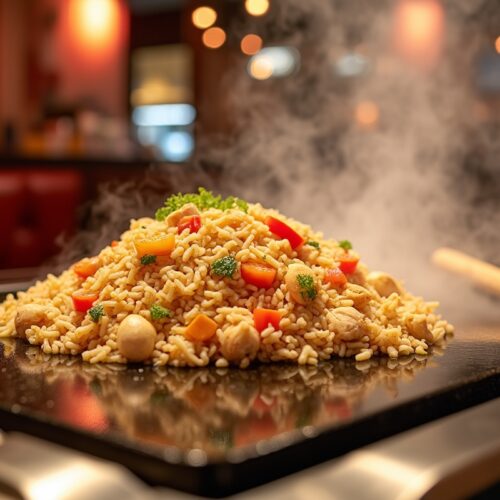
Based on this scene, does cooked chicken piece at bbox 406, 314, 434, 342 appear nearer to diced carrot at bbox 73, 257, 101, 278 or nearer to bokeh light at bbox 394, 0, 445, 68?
diced carrot at bbox 73, 257, 101, 278

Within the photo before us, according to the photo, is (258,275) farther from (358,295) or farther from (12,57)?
(12,57)

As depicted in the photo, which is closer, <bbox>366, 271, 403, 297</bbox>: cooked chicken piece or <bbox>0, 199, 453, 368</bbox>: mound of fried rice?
<bbox>0, 199, 453, 368</bbox>: mound of fried rice

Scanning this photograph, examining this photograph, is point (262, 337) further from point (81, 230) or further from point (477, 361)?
point (81, 230)

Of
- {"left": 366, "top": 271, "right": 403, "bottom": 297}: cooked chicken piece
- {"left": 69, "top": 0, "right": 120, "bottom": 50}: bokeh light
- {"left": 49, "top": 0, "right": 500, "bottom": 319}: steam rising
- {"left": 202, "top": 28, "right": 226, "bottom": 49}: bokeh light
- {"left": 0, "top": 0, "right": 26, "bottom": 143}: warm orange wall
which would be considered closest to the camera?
{"left": 366, "top": 271, "right": 403, "bottom": 297}: cooked chicken piece

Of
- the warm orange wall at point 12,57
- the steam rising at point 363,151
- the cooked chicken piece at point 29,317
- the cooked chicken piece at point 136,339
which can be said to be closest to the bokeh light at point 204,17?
the steam rising at point 363,151

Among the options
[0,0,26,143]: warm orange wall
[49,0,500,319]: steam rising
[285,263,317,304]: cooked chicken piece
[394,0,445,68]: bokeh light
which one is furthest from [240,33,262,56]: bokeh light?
[285,263,317,304]: cooked chicken piece
